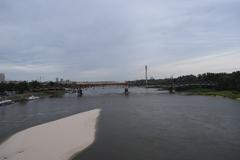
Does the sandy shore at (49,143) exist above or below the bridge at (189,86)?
below

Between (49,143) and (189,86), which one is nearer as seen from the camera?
(49,143)

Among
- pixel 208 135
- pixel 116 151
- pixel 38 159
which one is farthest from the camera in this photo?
pixel 208 135

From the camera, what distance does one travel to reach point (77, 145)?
2241cm

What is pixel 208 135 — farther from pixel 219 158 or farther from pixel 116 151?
pixel 116 151

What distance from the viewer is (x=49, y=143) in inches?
894

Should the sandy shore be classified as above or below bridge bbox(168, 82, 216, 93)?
below

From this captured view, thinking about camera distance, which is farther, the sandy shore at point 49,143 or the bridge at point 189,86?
the bridge at point 189,86

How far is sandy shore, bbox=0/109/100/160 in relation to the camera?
19541mm

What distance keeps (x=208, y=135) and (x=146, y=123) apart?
868 centimetres

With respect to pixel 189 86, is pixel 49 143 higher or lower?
lower

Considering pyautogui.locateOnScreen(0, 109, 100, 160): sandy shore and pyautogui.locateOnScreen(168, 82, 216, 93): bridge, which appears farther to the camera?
pyautogui.locateOnScreen(168, 82, 216, 93): bridge

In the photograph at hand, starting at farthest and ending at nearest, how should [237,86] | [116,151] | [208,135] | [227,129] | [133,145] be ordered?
[237,86] → [227,129] → [208,135] → [133,145] → [116,151]

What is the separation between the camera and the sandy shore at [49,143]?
19541 mm

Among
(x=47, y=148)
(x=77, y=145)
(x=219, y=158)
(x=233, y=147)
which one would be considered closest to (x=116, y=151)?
(x=77, y=145)
